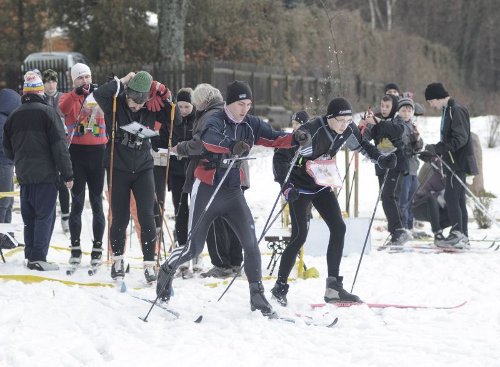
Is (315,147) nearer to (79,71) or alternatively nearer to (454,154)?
(79,71)

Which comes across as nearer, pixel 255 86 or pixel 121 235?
pixel 121 235

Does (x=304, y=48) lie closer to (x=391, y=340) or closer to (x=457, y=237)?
(x=457, y=237)

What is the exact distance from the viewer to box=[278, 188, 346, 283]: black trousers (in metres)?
6.35

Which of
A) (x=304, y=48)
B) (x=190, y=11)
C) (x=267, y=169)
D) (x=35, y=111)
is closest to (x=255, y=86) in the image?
(x=190, y=11)

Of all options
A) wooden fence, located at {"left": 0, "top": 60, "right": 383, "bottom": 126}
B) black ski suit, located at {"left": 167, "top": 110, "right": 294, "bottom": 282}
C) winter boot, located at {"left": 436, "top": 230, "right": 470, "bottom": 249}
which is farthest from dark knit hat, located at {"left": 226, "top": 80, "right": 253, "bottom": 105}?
wooden fence, located at {"left": 0, "top": 60, "right": 383, "bottom": 126}

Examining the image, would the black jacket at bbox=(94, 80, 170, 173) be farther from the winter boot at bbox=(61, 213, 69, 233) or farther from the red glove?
the winter boot at bbox=(61, 213, 69, 233)

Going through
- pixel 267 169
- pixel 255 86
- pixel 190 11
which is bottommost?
pixel 267 169

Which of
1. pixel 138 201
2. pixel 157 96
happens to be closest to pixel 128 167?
pixel 138 201

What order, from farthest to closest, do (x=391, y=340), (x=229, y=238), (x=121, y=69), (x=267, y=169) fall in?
1. (x=121, y=69)
2. (x=267, y=169)
3. (x=229, y=238)
4. (x=391, y=340)

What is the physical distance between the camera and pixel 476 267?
7977 mm

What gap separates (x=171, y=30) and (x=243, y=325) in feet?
40.8

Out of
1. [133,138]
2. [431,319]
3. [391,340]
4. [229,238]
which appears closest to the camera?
[391,340]

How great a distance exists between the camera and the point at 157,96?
6.70 meters

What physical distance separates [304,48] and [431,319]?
68.9 ft
